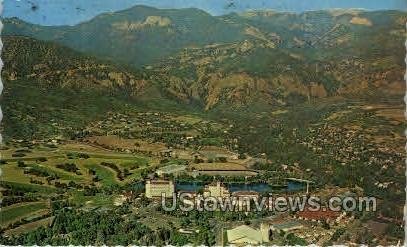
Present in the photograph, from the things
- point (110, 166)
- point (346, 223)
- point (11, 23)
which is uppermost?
point (11, 23)

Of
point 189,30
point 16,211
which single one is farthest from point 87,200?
point 189,30

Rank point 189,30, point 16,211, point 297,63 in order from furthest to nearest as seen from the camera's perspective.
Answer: point 297,63 → point 189,30 → point 16,211

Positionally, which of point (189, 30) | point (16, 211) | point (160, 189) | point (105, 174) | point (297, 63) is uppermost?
point (189, 30)

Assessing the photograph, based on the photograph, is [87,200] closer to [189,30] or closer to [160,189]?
[160,189]

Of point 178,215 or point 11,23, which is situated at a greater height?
point 11,23

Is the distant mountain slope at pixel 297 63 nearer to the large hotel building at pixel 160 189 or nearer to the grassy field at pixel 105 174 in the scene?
the large hotel building at pixel 160 189

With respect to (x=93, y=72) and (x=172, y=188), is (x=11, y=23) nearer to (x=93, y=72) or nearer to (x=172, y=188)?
(x=93, y=72)

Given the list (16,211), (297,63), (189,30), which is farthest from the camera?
(297,63)

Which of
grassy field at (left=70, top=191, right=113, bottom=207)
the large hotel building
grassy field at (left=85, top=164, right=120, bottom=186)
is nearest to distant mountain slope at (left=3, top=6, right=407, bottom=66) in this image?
grassy field at (left=85, top=164, right=120, bottom=186)

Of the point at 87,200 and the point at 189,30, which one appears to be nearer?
the point at 87,200

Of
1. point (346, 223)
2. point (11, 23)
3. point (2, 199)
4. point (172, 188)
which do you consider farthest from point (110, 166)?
point (346, 223)
